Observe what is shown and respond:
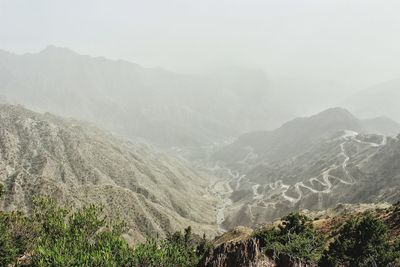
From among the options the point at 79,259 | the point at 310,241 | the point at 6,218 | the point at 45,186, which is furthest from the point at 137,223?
the point at 79,259

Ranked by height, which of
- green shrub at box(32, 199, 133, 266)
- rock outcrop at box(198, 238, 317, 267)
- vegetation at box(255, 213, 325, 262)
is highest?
rock outcrop at box(198, 238, 317, 267)

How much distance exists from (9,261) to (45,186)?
95.0 meters

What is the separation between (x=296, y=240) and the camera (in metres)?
87.1

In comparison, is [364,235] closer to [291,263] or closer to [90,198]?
[291,263]

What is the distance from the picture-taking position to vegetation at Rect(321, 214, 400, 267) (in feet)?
209

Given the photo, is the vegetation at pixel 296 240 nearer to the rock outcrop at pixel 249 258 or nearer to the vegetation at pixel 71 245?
the rock outcrop at pixel 249 258

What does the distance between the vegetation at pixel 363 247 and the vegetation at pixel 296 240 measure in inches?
246

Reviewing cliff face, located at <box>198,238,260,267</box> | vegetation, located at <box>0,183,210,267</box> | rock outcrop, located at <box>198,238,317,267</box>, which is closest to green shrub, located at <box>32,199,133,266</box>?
vegetation, located at <box>0,183,210,267</box>

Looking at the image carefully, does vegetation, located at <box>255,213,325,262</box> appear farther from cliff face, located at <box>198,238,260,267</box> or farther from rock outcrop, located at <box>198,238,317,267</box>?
cliff face, located at <box>198,238,260,267</box>

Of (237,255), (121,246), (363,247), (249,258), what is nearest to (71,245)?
(121,246)

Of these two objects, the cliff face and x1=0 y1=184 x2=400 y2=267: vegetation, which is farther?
x1=0 y1=184 x2=400 y2=267: vegetation

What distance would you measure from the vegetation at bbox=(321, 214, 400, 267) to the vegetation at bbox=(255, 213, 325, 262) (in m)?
6.26

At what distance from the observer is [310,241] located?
9038cm

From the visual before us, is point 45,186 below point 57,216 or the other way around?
below
